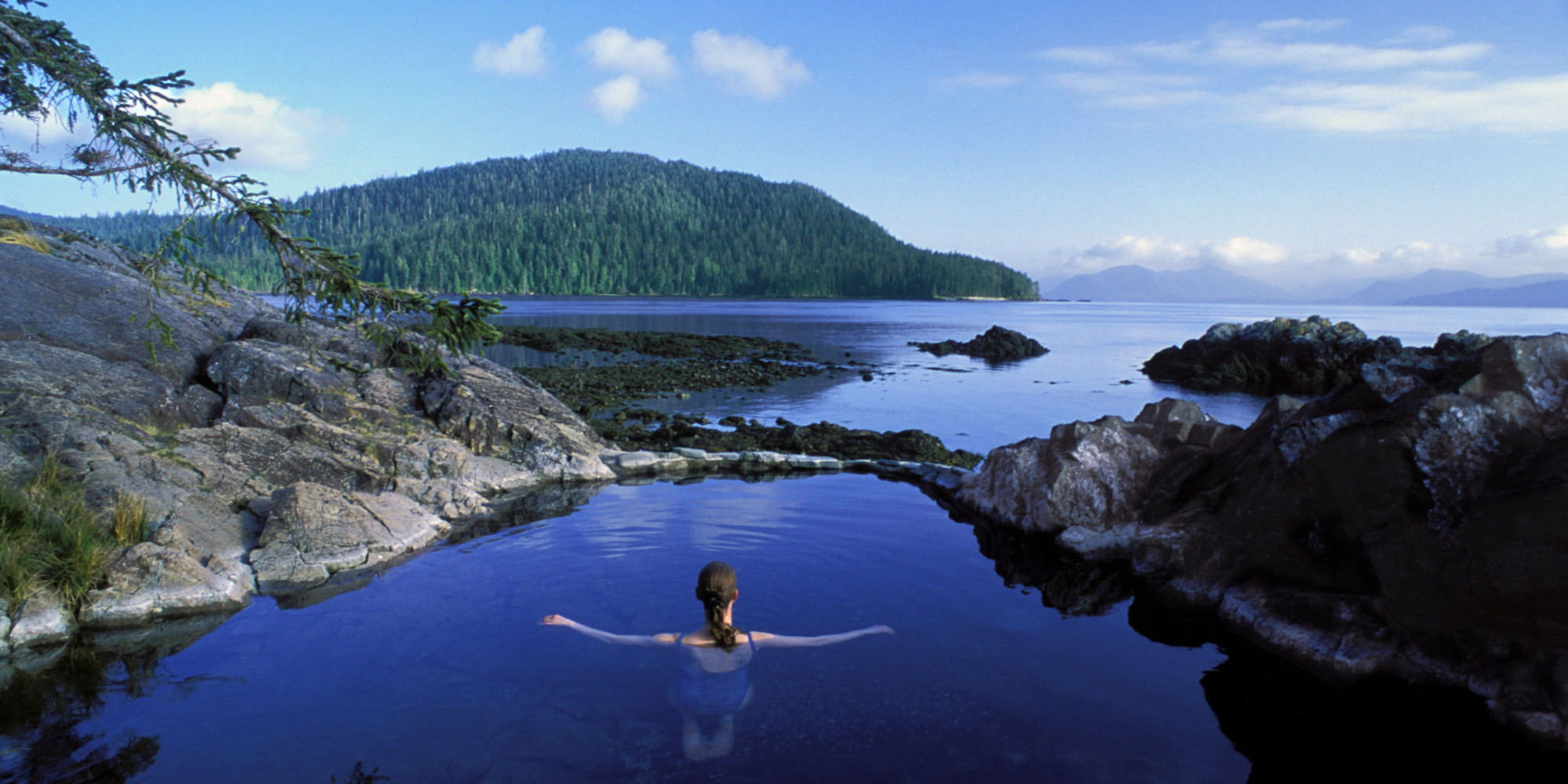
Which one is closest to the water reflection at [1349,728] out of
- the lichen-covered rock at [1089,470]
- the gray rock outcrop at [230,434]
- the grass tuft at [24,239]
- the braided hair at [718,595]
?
the lichen-covered rock at [1089,470]

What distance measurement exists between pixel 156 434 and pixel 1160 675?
13607mm

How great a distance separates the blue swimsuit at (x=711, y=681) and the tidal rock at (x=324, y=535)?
17.3 ft

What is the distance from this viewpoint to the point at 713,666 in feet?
24.3

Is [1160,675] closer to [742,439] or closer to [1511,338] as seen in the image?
[1511,338]

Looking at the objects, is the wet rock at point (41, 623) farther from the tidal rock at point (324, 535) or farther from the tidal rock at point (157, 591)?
the tidal rock at point (324, 535)

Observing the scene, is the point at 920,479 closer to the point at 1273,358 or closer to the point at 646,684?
the point at 646,684

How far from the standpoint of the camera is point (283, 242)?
381 inches

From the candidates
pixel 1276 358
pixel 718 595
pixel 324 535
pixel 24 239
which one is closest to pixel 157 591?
pixel 324 535

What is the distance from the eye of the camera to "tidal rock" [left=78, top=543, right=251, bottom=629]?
849cm

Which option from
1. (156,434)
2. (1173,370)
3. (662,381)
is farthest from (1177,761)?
(1173,370)

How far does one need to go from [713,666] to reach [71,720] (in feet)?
17.1

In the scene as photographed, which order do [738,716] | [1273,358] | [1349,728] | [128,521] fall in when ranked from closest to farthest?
[1349,728], [738,716], [128,521], [1273,358]

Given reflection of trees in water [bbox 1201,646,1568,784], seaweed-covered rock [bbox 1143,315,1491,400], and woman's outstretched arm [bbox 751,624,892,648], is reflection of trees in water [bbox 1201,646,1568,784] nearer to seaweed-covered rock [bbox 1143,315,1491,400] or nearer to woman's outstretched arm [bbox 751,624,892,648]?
woman's outstretched arm [bbox 751,624,892,648]

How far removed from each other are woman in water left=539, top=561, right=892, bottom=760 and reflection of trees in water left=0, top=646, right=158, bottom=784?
11.0 feet
